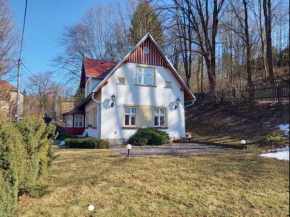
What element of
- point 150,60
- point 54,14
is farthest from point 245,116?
point 54,14

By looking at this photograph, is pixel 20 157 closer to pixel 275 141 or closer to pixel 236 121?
pixel 275 141

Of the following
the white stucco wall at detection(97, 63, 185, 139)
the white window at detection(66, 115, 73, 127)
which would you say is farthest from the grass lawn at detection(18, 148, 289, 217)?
the white window at detection(66, 115, 73, 127)

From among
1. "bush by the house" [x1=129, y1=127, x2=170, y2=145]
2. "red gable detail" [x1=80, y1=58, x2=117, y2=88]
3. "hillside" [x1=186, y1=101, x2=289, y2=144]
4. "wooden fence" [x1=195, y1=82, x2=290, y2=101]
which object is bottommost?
"bush by the house" [x1=129, y1=127, x2=170, y2=145]

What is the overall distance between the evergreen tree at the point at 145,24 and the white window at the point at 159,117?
8.46 m

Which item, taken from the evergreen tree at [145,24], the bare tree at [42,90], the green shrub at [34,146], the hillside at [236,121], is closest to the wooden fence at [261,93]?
the hillside at [236,121]

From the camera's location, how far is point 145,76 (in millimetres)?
14906

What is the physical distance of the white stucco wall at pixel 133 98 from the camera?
13617 millimetres

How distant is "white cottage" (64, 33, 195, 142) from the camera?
13656 mm

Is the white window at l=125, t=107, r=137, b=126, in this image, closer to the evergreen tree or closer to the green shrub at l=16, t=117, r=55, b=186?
the evergreen tree

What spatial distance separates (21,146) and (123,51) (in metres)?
26.0

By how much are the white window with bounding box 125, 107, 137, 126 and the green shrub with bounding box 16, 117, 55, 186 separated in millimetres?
9635

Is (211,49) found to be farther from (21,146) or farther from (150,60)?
(21,146)

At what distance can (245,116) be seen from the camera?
14.9 m

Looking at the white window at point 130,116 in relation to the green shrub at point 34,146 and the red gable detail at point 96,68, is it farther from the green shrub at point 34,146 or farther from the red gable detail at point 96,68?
the green shrub at point 34,146
